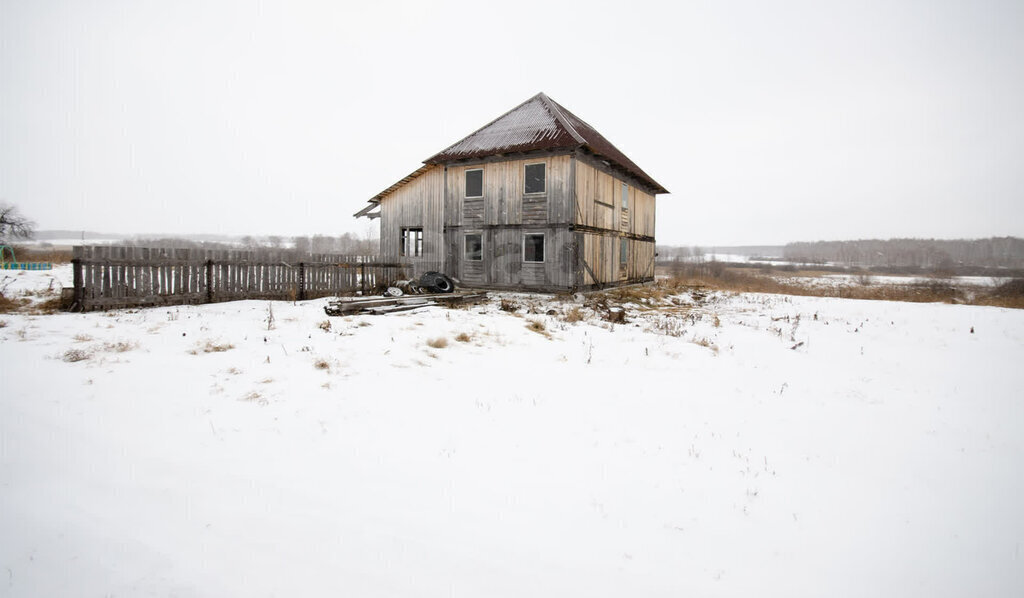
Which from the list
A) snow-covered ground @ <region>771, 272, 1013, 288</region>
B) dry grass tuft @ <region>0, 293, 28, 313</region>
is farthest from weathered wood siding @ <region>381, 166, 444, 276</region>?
snow-covered ground @ <region>771, 272, 1013, 288</region>

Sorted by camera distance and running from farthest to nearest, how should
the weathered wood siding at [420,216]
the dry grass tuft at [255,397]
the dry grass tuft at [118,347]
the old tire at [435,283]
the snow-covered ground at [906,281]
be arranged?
the snow-covered ground at [906,281], the weathered wood siding at [420,216], the old tire at [435,283], the dry grass tuft at [118,347], the dry grass tuft at [255,397]

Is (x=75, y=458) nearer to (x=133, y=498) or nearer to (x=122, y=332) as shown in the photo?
(x=133, y=498)

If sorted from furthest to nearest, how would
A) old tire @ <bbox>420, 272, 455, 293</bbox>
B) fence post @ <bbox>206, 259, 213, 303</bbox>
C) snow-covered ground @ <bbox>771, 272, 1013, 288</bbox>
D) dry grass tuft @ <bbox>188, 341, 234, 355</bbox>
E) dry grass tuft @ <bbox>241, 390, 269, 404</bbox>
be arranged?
snow-covered ground @ <bbox>771, 272, 1013, 288</bbox>
old tire @ <bbox>420, 272, 455, 293</bbox>
fence post @ <bbox>206, 259, 213, 303</bbox>
dry grass tuft @ <bbox>188, 341, 234, 355</bbox>
dry grass tuft @ <bbox>241, 390, 269, 404</bbox>

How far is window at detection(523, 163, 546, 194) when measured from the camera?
17.0m

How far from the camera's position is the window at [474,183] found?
1833 centimetres

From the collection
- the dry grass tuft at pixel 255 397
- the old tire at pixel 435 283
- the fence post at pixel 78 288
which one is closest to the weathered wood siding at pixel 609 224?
the old tire at pixel 435 283

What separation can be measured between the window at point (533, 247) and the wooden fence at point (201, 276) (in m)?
6.02

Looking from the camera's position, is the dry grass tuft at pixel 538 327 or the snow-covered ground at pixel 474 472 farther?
the dry grass tuft at pixel 538 327

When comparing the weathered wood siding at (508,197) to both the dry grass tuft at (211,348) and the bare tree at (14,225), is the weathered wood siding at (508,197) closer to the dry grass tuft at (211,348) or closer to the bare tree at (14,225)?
the dry grass tuft at (211,348)

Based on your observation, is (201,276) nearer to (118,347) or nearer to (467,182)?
(118,347)

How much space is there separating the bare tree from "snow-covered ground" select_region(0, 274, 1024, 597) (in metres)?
41.7

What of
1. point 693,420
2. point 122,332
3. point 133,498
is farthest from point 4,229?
point 693,420

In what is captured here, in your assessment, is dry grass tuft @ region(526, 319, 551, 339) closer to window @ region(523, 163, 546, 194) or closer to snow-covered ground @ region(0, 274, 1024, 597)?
snow-covered ground @ region(0, 274, 1024, 597)

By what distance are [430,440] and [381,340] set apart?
3.44m
